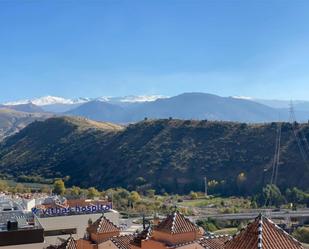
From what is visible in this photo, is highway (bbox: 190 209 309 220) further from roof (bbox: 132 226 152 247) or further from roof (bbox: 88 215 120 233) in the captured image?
roof (bbox: 132 226 152 247)

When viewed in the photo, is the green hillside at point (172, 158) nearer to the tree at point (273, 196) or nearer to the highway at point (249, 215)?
the tree at point (273, 196)

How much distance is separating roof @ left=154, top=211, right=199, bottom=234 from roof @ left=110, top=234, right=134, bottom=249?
304cm

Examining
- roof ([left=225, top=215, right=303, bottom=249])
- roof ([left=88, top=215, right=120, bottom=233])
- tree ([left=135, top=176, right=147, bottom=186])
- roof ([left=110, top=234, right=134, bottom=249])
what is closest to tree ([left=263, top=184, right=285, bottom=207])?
tree ([left=135, top=176, right=147, bottom=186])

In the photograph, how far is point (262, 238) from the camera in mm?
16969

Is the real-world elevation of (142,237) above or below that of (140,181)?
above

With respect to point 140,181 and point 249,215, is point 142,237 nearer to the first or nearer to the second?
point 249,215

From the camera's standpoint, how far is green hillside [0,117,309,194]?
115 metres

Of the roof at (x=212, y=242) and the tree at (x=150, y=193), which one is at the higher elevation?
the roof at (x=212, y=242)

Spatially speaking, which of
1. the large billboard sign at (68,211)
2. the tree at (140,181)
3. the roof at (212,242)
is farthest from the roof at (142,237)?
the tree at (140,181)

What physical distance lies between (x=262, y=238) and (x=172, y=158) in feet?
378

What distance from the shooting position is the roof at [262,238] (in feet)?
55.4

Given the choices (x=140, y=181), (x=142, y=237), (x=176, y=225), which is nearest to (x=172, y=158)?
(x=140, y=181)

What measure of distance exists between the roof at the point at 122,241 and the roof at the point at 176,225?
3.04 meters

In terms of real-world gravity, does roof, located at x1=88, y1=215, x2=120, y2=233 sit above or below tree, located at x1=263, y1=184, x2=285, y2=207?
above
